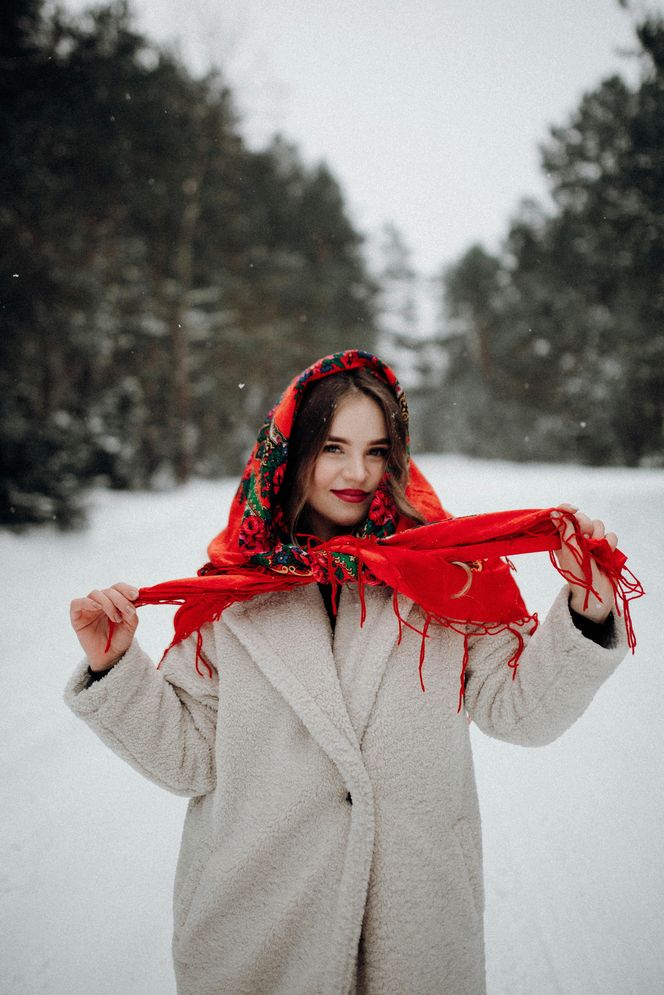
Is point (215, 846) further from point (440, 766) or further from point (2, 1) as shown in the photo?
point (2, 1)

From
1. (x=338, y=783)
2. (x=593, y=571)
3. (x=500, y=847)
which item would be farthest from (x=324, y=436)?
(x=500, y=847)

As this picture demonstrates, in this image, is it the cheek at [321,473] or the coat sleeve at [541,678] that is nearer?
the coat sleeve at [541,678]

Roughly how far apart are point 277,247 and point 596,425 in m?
9.82

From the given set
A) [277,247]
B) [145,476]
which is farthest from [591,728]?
[277,247]

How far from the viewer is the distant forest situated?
575cm

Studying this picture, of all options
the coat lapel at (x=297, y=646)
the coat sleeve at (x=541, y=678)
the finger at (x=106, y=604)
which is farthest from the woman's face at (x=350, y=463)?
the finger at (x=106, y=604)

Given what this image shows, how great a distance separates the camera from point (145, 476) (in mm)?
11891

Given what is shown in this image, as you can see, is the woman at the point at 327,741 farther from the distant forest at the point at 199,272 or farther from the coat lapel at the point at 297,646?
→ the distant forest at the point at 199,272

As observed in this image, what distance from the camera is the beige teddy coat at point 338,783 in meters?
1.18

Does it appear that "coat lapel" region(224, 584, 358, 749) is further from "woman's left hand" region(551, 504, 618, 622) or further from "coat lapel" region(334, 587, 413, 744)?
"woman's left hand" region(551, 504, 618, 622)

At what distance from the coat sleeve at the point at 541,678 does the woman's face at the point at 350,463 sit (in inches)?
18.8

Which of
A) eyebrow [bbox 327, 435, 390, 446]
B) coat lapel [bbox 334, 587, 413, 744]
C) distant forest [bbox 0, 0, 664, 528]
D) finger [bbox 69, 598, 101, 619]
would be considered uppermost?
distant forest [bbox 0, 0, 664, 528]

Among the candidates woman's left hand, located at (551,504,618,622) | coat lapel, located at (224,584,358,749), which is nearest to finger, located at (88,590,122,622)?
coat lapel, located at (224,584,358,749)

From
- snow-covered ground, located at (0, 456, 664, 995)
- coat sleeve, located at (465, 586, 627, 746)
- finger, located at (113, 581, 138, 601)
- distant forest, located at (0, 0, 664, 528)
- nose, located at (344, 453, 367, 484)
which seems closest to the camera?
coat sleeve, located at (465, 586, 627, 746)
